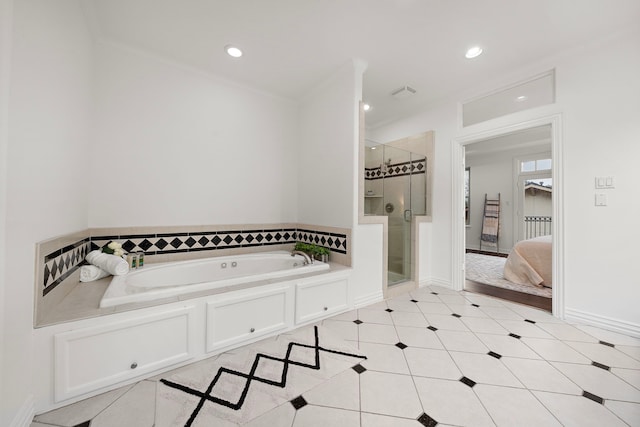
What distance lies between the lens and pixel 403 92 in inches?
117

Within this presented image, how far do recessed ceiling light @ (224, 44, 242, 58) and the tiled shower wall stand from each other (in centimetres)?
178

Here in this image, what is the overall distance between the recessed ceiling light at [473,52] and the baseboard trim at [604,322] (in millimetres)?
2554

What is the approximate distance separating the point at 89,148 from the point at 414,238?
356 centimetres

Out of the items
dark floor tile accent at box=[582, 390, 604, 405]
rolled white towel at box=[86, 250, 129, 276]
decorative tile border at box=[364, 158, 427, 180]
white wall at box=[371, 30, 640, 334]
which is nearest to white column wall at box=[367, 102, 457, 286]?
decorative tile border at box=[364, 158, 427, 180]

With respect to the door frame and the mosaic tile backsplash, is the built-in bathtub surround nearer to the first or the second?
the mosaic tile backsplash

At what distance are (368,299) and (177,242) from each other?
Result: 2.12m

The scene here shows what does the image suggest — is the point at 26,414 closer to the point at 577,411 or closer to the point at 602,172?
the point at 577,411

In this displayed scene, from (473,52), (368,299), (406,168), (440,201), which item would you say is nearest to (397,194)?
(406,168)

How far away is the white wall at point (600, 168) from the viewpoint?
1907mm

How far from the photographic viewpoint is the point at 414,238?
3.12m

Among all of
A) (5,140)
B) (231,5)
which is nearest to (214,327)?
(5,140)

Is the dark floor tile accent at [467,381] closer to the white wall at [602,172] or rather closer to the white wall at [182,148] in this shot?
the white wall at [602,172]

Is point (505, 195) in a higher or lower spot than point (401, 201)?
higher

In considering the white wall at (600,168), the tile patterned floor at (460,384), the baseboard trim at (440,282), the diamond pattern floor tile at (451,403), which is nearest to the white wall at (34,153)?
the tile patterned floor at (460,384)
